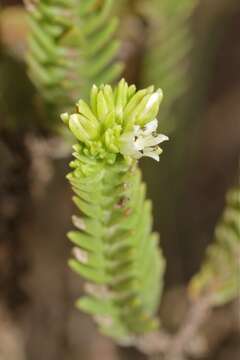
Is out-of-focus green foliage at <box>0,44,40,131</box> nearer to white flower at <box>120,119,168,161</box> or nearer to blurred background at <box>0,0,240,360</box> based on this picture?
blurred background at <box>0,0,240,360</box>

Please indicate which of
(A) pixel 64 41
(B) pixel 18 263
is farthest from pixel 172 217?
(A) pixel 64 41

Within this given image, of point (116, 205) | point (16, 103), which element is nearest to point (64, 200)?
point (16, 103)

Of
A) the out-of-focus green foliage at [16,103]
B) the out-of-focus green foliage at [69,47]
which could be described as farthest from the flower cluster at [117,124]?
the out-of-focus green foliage at [16,103]

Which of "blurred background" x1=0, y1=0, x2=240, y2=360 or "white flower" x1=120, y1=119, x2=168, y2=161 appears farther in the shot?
"blurred background" x1=0, y1=0, x2=240, y2=360

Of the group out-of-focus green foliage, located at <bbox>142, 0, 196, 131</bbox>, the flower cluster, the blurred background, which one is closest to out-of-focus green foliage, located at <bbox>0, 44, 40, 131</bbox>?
the blurred background

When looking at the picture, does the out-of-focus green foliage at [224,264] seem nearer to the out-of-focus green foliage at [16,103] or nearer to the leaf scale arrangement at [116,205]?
the leaf scale arrangement at [116,205]

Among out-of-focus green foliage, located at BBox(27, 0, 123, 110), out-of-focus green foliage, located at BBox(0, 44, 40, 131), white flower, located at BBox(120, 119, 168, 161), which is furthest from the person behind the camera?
out-of-focus green foliage, located at BBox(0, 44, 40, 131)

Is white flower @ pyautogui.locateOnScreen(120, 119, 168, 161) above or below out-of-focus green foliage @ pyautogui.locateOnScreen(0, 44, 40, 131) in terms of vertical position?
below
